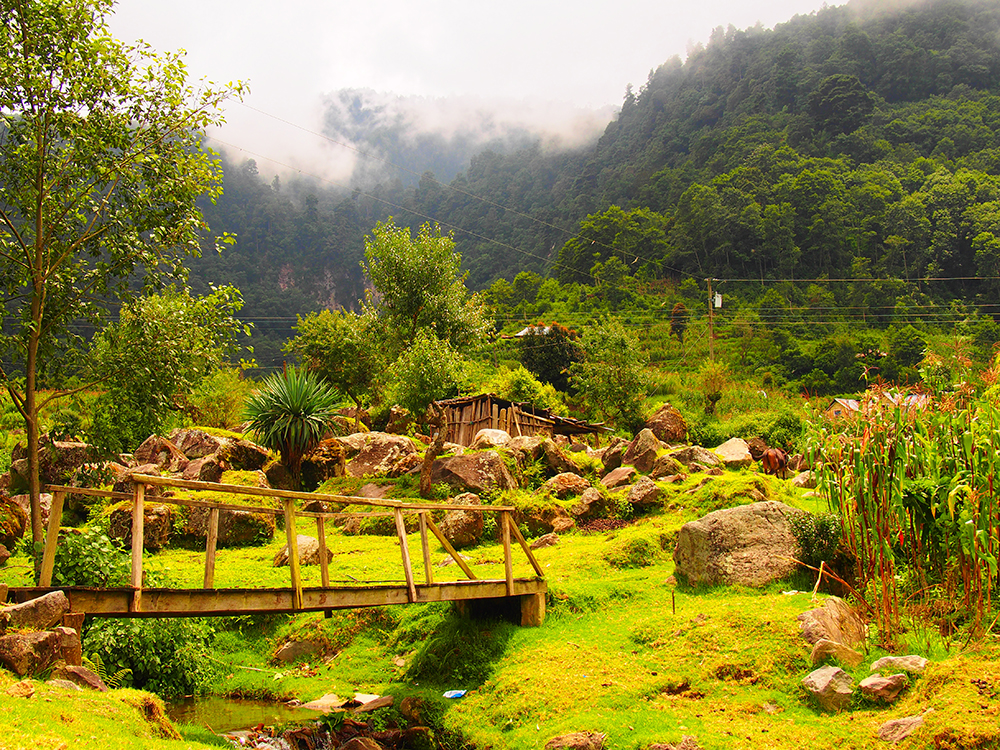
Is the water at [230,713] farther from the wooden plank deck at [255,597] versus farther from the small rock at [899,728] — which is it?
the small rock at [899,728]

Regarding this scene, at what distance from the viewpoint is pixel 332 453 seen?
68.6 feet

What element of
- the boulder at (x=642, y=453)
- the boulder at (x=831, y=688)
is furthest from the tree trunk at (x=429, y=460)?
the boulder at (x=831, y=688)

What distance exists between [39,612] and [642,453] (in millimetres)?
15287

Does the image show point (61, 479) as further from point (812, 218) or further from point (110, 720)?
point (812, 218)

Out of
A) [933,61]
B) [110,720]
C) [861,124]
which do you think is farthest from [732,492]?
[933,61]

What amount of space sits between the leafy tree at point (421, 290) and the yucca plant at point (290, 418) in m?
12.7

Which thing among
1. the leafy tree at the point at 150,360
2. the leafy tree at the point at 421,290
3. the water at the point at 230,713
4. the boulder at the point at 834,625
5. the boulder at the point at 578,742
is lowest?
the water at the point at 230,713

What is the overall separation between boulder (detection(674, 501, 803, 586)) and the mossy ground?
253mm

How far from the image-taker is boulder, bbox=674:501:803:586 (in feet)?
32.5

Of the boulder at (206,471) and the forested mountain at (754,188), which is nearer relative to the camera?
the boulder at (206,471)

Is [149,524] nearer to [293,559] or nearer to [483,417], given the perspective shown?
[293,559]

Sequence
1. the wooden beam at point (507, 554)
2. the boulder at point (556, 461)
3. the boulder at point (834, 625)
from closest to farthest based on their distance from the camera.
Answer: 1. the boulder at point (834, 625)
2. the wooden beam at point (507, 554)
3. the boulder at point (556, 461)

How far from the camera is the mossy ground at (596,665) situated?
612 cm

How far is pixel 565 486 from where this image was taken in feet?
56.5
